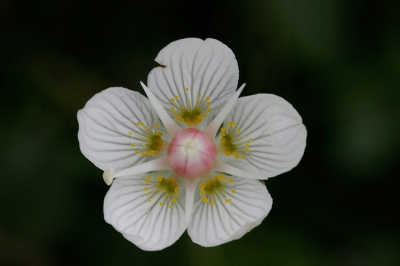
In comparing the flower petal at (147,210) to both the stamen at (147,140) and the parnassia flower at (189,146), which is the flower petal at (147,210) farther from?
the stamen at (147,140)

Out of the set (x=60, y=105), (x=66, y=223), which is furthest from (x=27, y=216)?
(x=60, y=105)

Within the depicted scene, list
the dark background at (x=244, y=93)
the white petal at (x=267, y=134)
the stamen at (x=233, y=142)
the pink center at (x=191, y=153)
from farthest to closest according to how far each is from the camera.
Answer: the dark background at (x=244, y=93)
the stamen at (x=233, y=142)
the pink center at (x=191, y=153)
the white petal at (x=267, y=134)

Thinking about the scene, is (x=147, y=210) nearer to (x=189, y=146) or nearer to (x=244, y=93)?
(x=189, y=146)

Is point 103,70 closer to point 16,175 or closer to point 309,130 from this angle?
point 16,175

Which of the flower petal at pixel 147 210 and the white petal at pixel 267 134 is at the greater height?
the white petal at pixel 267 134

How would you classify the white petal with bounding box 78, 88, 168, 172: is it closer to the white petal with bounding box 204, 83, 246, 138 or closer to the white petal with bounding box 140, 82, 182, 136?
the white petal with bounding box 140, 82, 182, 136

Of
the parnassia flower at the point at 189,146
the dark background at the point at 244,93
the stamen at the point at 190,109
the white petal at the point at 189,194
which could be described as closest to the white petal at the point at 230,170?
the parnassia flower at the point at 189,146

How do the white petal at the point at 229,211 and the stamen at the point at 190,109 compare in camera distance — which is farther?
the stamen at the point at 190,109
